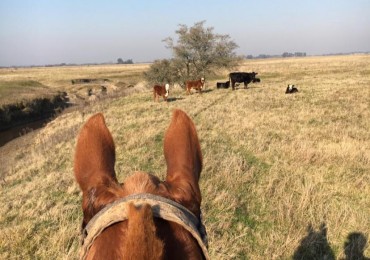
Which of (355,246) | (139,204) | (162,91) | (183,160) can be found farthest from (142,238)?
(162,91)

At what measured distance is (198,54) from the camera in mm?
33750

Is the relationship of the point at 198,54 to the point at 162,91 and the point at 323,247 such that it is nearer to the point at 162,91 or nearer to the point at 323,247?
the point at 162,91

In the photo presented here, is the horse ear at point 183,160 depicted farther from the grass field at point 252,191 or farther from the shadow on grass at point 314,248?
the shadow on grass at point 314,248

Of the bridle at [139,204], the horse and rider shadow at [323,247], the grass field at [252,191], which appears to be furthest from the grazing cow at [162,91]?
the bridle at [139,204]

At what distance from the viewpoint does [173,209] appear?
0.99 metres

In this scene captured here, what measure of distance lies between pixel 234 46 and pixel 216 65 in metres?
2.69

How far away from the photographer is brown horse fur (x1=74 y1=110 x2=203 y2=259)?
76cm

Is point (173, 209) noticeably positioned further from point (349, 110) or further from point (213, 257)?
point (349, 110)

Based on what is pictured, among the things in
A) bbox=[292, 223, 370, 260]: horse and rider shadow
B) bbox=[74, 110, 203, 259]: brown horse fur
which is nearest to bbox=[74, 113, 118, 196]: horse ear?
bbox=[74, 110, 203, 259]: brown horse fur

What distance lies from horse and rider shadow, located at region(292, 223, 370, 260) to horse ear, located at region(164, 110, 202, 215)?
144 inches

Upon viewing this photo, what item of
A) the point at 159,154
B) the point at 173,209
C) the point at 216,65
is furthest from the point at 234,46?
the point at 173,209

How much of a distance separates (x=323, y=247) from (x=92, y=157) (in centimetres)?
419

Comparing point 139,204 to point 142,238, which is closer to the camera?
point 142,238

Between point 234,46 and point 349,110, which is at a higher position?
point 234,46
